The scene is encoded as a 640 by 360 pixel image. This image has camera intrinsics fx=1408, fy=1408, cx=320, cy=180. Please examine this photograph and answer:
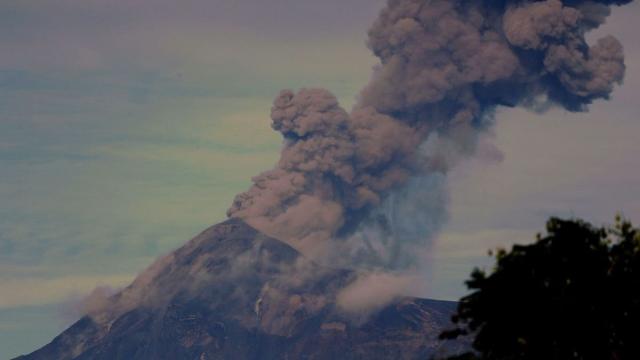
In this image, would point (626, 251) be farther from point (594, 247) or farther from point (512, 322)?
point (512, 322)

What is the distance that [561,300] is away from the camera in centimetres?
8538

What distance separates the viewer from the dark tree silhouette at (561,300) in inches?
3295

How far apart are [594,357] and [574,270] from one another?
20.4 ft

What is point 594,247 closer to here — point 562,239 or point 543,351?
point 562,239

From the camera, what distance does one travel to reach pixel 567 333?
84.1 m

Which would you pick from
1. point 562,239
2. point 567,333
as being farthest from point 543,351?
point 562,239

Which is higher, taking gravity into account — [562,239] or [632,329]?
[562,239]

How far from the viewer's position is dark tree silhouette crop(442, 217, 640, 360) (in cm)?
8369

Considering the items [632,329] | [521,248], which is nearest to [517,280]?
[521,248]

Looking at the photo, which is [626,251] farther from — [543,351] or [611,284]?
[543,351]

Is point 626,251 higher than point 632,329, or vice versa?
point 626,251

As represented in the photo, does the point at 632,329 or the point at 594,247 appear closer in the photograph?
the point at 632,329

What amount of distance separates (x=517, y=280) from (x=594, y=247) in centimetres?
599

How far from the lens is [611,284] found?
280 ft
